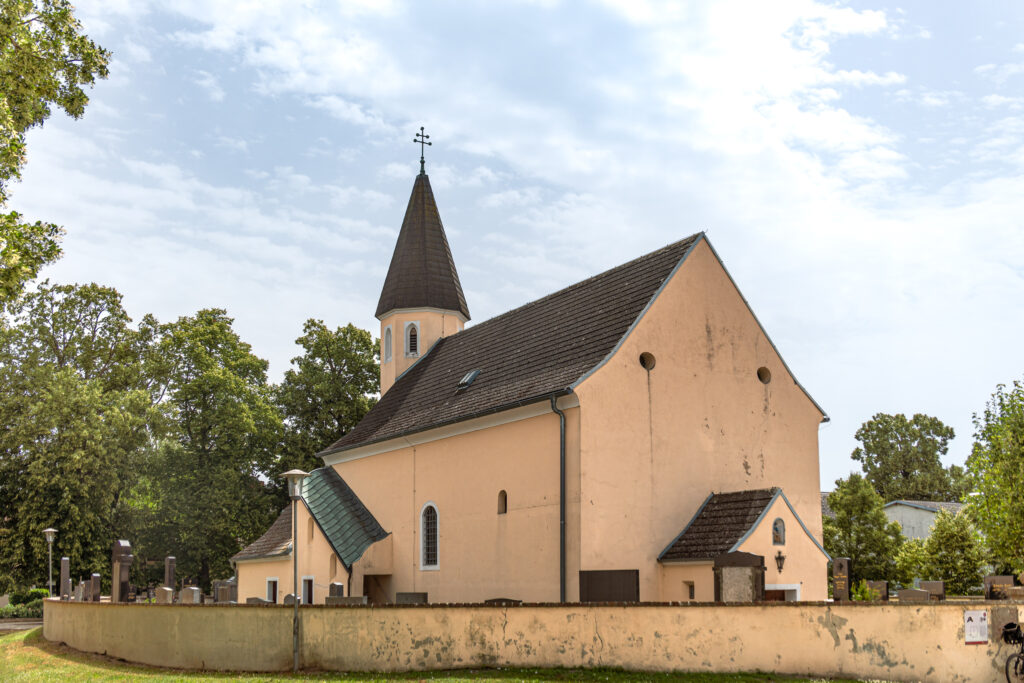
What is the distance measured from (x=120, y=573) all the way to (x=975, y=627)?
23.0 metres

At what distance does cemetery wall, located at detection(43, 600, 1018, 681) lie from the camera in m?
15.3

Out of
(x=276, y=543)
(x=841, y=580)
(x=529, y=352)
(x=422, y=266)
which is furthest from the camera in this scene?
(x=422, y=266)

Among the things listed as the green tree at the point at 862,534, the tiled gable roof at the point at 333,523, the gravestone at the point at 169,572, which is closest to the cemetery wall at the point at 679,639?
the tiled gable roof at the point at 333,523

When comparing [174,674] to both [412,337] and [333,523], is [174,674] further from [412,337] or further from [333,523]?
[412,337]

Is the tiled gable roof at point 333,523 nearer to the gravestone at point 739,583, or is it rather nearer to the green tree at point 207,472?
the green tree at point 207,472

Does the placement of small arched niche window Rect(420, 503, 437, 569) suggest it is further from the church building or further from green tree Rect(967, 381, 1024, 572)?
green tree Rect(967, 381, 1024, 572)

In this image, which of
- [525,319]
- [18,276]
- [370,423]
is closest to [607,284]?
[525,319]

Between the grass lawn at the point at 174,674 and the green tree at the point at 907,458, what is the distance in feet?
239

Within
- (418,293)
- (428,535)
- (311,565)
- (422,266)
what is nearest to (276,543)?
(311,565)

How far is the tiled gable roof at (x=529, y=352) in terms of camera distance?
24.2m

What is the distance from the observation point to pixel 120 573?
27.7m

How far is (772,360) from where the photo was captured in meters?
25.4

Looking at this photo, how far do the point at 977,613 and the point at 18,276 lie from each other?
1739cm

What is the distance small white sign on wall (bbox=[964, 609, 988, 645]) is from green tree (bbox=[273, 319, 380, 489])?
35.9 meters
